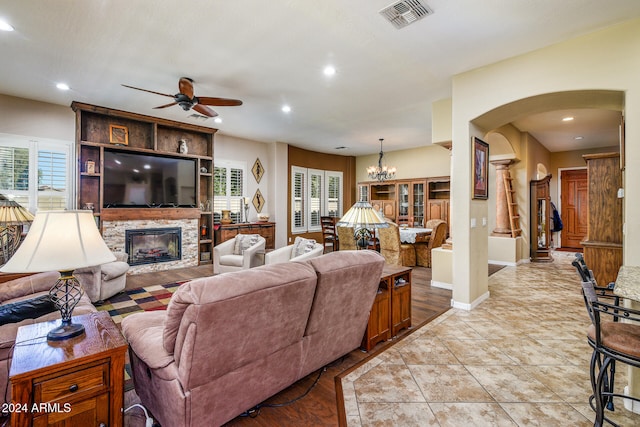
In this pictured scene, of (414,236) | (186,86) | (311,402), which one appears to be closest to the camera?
(311,402)

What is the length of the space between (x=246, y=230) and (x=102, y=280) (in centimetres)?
354

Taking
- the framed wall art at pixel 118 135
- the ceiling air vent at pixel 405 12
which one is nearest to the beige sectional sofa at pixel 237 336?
the ceiling air vent at pixel 405 12

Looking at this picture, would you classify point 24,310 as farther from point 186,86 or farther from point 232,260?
point 232,260

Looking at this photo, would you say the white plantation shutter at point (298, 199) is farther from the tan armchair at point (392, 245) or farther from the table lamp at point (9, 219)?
the table lamp at point (9, 219)

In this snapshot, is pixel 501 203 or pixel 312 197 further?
pixel 312 197

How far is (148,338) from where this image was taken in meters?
1.72

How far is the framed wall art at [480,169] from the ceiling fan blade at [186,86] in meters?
3.71

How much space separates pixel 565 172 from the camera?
29.6 feet

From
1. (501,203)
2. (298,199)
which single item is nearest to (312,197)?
(298,199)

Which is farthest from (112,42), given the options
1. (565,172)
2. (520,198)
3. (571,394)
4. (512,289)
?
(565,172)

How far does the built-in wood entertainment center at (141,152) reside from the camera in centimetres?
534

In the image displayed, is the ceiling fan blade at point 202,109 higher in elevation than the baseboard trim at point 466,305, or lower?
higher

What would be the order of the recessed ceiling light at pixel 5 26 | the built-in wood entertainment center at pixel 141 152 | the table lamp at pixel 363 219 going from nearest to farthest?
the recessed ceiling light at pixel 5 26 → the table lamp at pixel 363 219 → the built-in wood entertainment center at pixel 141 152

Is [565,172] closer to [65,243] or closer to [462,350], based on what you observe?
[462,350]
